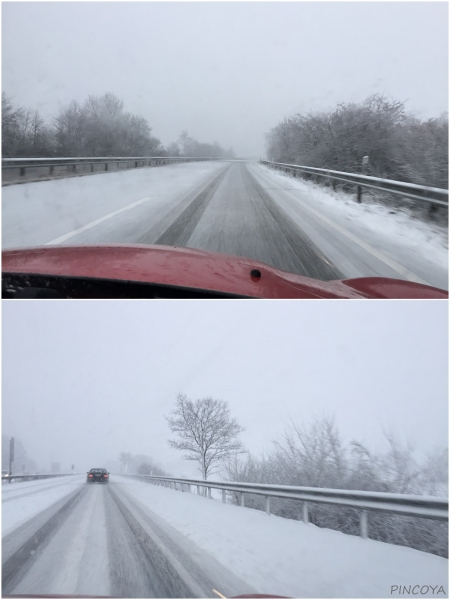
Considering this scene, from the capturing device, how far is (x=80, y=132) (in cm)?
1969

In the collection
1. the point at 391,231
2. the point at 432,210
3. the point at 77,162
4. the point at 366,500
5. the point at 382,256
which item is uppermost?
the point at 77,162

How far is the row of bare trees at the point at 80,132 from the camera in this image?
47.3ft

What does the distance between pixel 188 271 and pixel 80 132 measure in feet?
57.8

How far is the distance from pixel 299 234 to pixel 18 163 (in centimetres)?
946

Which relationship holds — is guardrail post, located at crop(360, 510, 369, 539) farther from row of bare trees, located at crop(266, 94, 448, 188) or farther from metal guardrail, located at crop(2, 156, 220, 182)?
metal guardrail, located at crop(2, 156, 220, 182)

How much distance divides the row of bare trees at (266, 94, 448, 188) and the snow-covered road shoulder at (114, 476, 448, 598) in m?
9.45

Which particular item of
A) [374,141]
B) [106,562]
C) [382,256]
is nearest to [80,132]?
[374,141]

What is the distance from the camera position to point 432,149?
12.7 meters

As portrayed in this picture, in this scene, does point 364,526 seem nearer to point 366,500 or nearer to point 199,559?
point 366,500

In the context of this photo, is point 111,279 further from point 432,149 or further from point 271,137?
point 271,137

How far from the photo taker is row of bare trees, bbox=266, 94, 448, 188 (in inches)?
499

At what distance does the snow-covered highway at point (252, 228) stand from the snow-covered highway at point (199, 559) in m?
3.26

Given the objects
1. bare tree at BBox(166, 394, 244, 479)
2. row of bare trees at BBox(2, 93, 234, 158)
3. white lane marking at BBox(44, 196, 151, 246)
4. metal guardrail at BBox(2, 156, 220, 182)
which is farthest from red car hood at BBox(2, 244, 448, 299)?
row of bare trees at BBox(2, 93, 234, 158)

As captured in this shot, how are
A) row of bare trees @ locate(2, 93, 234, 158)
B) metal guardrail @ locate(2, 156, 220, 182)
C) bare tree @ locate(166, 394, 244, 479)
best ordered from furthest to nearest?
row of bare trees @ locate(2, 93, 234, 158)
metal guardrail @ locate(2, 156, 220, 182)
bare tree @ locate(166, 394, 244, 479)
